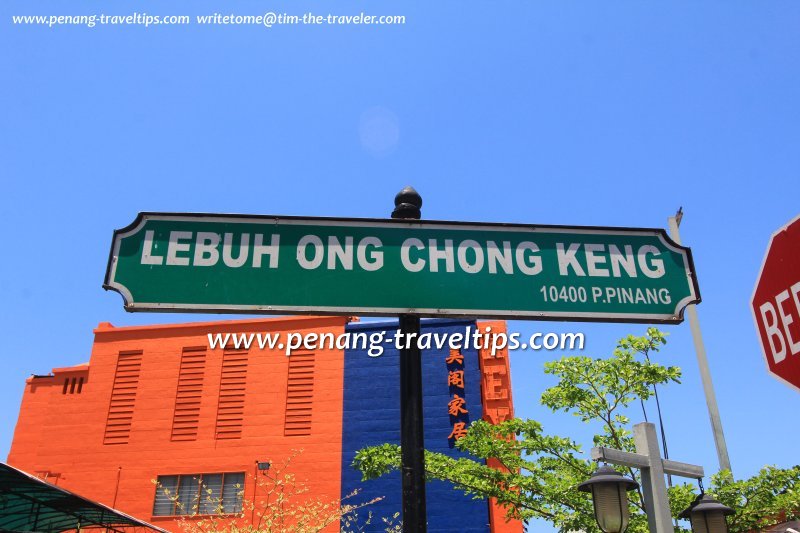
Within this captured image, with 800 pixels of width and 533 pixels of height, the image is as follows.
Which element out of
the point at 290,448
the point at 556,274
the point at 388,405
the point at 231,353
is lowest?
the point at 556,274

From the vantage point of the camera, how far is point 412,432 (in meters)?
2.65

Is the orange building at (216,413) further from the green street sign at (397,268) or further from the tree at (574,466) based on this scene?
the green street sign at (397,268)

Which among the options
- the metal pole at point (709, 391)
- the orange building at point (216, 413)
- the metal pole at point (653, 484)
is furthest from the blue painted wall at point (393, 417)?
the metal pole at point (653, 484)

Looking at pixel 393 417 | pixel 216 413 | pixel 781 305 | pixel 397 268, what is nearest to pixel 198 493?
pixel 216 413

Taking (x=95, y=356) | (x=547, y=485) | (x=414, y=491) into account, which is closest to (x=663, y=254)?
(x=414, y=491)

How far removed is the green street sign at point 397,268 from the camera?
2807 millimetres

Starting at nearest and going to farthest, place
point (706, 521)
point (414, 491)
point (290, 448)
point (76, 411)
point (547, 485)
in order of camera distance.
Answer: point (414, 491)
point (706, 521)
point (547, 485)
point (290, 448)
point (76, 411)

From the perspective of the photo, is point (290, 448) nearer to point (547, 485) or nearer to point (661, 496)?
point (547, 485)

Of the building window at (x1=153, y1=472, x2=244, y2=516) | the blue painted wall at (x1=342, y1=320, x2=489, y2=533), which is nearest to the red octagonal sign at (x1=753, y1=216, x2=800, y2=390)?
the blue painted wall at (x1=342, y1=320, x2=489, y2=533)

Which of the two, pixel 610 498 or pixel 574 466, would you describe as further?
pixel 574 466

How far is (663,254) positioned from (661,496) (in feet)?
6.31

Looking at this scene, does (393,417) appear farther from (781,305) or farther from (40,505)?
(781,305)

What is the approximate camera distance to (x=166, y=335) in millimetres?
27891

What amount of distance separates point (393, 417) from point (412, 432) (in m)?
24.0
